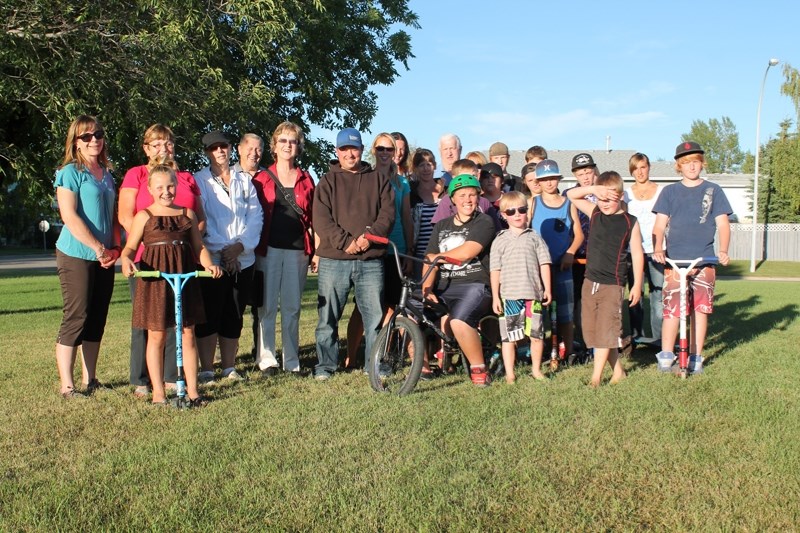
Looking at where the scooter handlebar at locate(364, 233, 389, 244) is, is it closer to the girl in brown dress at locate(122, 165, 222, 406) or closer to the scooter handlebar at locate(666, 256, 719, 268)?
the girl in brown dress at locate(122, 165, 222, 406)

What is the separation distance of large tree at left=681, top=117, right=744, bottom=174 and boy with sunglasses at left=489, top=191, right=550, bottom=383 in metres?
91.9

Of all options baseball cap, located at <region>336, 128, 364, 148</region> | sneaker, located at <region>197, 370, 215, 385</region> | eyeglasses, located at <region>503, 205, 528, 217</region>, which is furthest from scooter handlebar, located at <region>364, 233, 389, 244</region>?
sneaker, located at <region>197, 370, 215, 385</region>

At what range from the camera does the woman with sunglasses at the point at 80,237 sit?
573 cm

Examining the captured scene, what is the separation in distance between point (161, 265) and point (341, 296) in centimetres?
178

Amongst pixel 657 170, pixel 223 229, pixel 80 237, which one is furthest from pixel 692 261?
pixel 657 170

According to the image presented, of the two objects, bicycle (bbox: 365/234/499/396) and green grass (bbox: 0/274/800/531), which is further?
bicycle (bbox: 365/234/499/396)

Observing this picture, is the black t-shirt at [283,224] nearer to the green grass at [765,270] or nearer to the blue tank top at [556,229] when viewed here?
the blue tank top at [556,229]

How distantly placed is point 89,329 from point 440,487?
357cm

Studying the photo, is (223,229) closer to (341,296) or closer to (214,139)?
(214,139)

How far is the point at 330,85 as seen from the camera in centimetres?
1992

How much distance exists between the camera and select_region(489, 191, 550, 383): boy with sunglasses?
255 inches

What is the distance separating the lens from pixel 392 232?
23.2 feet

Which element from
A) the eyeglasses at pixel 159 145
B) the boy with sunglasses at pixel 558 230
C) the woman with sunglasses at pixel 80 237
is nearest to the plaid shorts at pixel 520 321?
the boy with sunglasses at pixel 558 230

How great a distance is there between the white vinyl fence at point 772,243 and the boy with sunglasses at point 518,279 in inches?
1474
